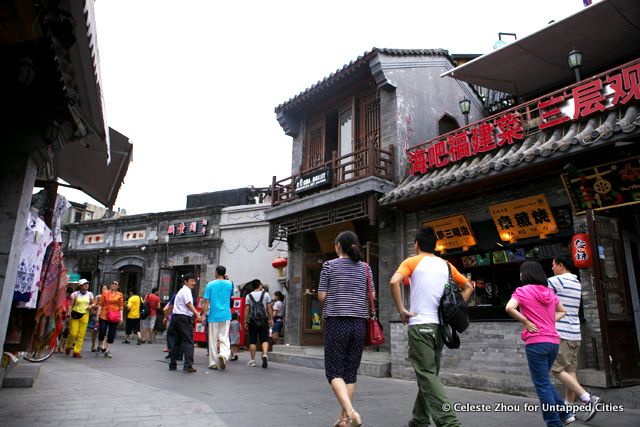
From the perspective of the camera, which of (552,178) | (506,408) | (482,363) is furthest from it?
(552,178)

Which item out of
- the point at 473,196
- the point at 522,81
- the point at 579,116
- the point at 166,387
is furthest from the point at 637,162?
the point at 166,387

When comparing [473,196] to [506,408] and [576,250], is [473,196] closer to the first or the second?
[576,250]

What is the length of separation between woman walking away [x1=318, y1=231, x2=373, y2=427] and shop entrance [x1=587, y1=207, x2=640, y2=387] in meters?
3.78

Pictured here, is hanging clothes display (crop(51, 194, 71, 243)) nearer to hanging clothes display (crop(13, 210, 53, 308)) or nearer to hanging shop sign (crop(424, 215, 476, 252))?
hanging clothes display (crop(13, 210, 53, 308))

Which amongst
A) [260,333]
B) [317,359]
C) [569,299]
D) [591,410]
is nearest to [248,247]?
[317,359]

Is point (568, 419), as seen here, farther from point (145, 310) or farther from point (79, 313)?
point (145, 310)

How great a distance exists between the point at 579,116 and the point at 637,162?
135cm

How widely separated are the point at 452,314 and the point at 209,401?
3.08m

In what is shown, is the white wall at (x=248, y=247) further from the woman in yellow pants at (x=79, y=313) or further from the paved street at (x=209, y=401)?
the paved street at (x=209, y=401)

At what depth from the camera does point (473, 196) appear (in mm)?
9898

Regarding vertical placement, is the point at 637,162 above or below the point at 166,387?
above

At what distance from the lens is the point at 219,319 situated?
29.0 ft

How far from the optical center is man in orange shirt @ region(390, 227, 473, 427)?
146 inches

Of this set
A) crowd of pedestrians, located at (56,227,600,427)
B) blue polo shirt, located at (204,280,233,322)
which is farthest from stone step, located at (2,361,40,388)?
crowd of pedestrians, located at (56,227,600,427)
